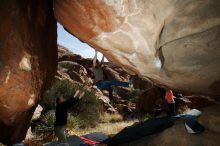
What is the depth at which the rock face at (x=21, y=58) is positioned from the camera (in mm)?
7152

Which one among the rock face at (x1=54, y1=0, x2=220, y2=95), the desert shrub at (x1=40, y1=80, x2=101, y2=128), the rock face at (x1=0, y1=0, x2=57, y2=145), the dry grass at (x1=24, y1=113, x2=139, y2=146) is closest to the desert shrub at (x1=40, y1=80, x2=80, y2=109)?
the desert shrub at (x1=40, y1=80, x2=101, y2=128)

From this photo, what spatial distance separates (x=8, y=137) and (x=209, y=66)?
5278mm

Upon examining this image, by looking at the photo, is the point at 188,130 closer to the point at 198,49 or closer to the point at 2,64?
the point at 198,49

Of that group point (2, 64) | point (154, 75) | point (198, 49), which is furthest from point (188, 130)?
point (2, 64)

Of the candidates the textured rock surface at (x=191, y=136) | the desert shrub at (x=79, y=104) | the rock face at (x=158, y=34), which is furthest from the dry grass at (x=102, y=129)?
the rock face at (x=158, y=34)

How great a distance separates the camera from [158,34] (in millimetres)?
5680

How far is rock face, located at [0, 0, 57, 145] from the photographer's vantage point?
23.5ft

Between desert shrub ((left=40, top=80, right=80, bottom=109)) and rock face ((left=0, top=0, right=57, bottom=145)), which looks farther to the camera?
desert shrub ((left=40, top=80, right=80, bottom=109))

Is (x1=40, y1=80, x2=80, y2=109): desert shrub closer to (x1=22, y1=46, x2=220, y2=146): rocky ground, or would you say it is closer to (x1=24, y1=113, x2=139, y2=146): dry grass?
(x1=22, y1=46, x2=220, y2=146): rocky ground

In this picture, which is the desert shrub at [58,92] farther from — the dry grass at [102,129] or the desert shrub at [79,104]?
the dry grass at [102,129]

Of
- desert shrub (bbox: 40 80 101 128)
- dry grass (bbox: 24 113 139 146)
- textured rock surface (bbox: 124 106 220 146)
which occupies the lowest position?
textured rock surface (bbox: 124 106 220 146)

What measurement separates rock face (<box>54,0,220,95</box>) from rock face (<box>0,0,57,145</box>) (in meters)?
1.18

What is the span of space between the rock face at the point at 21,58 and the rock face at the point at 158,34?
3.87 ft

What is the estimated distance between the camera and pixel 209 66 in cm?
603
